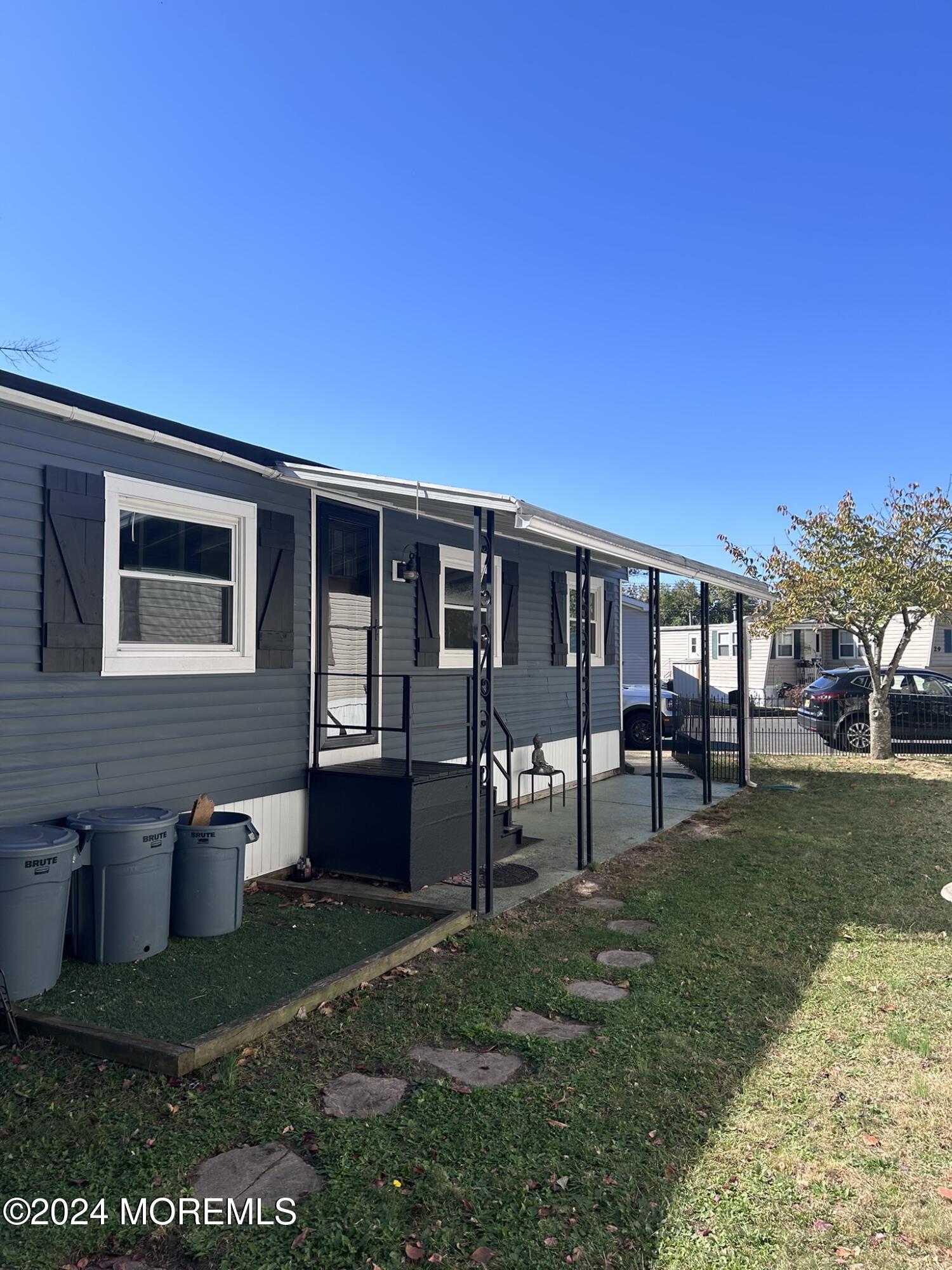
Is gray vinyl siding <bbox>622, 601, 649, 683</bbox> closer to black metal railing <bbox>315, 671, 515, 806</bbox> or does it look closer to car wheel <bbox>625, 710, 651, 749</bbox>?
car wheel <bbox>625, 710, 651, 749</bbox>

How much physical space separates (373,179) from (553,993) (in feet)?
50.3

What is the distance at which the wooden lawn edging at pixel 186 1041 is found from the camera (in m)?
3.12

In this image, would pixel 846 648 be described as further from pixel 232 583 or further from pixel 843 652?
pixel 232 583

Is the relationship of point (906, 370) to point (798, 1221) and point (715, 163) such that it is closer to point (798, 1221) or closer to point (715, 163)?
point (715, 163)

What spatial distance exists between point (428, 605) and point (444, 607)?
461 millimetres

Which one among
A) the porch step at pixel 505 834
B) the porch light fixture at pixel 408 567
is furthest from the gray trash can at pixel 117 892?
the porch light fixture at pixel 408 567

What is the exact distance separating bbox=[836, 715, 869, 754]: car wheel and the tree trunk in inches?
43.3

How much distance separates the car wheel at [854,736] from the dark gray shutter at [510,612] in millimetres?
8477

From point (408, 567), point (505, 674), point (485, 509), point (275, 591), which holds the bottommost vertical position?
point (505, 674)

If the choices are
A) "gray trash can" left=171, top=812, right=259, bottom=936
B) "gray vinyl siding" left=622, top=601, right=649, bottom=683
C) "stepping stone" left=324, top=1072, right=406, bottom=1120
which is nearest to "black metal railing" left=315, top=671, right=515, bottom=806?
"gray trash can" left=171, top=812, right=259, bottom=936

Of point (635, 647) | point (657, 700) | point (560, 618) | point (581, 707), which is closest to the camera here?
point (581, 707)

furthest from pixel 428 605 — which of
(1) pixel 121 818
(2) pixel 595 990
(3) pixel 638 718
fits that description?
(3) pixel 638 718

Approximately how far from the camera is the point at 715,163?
46.7 ft

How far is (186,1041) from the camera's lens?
3238mm
